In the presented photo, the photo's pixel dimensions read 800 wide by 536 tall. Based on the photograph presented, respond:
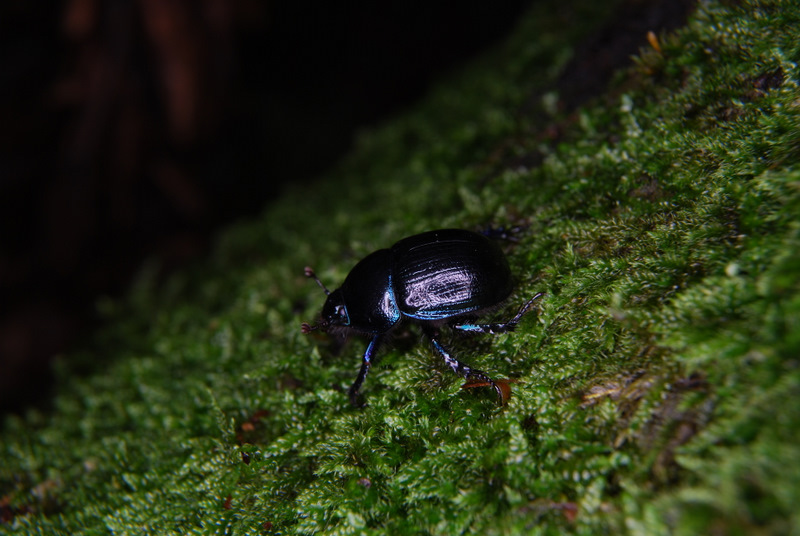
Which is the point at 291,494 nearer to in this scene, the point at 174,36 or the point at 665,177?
the point at 665,177

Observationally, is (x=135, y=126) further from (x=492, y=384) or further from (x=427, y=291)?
(x=492, y=384)

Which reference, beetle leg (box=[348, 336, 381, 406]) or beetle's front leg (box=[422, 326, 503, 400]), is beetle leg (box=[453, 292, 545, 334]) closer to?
beetle's front leg (box=[422, 326, 503, 400])

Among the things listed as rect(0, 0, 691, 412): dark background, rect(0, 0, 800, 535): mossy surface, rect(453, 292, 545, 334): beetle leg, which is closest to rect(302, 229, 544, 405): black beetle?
rect(453, 292, 545, 334): beetle leg

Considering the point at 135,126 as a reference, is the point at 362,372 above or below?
below

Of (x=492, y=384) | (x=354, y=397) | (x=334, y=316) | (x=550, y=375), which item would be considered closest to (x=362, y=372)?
(x=354, y=397)

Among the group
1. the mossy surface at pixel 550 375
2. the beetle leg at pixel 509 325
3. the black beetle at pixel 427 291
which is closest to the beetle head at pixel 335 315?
the black beetle at pixel 427 291

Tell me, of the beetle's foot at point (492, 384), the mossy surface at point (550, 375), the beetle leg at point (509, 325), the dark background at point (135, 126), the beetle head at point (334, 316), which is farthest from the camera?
the dark background at point (135, 126)

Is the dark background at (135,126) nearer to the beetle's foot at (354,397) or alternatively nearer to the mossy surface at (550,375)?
the mossy surface at (550,375)
